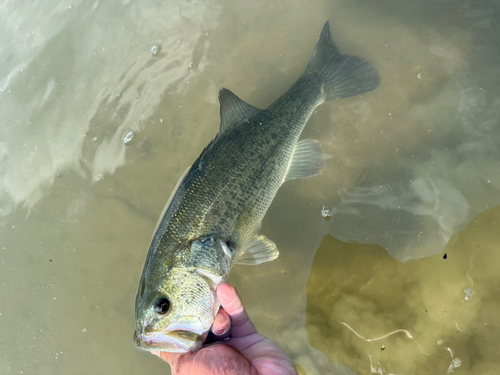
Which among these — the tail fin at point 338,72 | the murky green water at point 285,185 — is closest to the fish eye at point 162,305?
the murky green water at point 285,185

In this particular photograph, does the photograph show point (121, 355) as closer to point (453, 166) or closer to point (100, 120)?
point (100, 120)

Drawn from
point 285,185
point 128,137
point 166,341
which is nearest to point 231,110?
point 285,185

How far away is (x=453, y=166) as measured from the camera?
3.05m

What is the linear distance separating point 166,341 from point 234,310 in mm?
556

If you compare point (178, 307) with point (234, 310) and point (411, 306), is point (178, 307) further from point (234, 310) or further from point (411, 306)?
point (411, 306)

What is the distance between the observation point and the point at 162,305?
76.8 inches

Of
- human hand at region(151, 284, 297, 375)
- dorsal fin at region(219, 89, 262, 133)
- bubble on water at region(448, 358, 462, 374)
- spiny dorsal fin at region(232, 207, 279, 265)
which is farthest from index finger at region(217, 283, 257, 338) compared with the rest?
bubble on water at region(448, 358, 462, 374)

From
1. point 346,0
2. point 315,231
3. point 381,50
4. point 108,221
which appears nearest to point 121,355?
point 108,221

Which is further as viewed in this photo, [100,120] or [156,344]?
[100,120]

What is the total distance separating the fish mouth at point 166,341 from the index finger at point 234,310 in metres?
0.36

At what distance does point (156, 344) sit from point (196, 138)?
7.56ft

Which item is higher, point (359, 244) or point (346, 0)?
point (346, 0)

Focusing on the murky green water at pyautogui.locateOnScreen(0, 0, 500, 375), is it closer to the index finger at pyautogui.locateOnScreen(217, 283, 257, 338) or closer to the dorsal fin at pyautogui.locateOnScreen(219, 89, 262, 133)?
the dorsal fin at pyautogui.locateOnScreen(219, 89, 262, 133)

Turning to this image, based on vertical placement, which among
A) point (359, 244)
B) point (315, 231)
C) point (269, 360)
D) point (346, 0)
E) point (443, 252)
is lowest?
point (443, 252)
